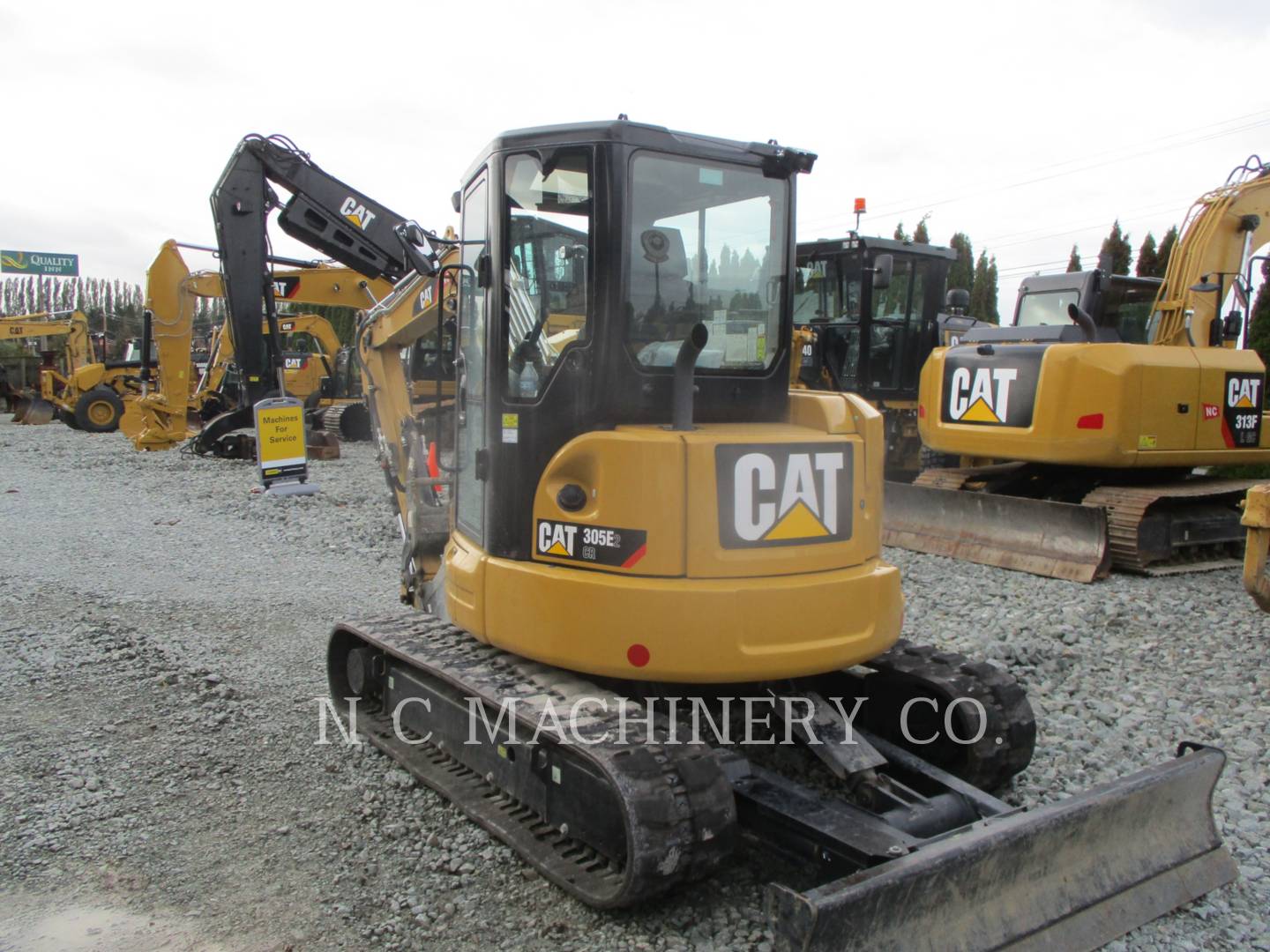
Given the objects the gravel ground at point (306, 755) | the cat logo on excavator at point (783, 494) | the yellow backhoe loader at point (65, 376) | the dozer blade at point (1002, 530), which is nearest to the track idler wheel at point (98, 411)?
the yellow backhoe loader at point (65, 376)

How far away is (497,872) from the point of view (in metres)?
3.27

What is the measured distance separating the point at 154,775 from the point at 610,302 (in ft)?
8.39

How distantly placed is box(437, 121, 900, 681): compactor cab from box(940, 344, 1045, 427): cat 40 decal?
4.79 meters

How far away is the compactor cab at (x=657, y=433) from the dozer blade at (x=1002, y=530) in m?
4.51

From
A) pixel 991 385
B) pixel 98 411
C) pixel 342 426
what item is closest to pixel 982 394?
pixel 991 385

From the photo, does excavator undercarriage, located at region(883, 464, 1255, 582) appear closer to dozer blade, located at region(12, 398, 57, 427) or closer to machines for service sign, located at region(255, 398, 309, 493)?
machines for service sign, located at region(255, 398, 309, 493)

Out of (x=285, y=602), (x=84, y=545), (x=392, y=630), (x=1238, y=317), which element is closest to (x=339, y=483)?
(x=84, y=545)

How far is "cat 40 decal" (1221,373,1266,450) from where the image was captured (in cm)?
777

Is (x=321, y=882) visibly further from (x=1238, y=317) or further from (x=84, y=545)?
(x=1238, y=317)

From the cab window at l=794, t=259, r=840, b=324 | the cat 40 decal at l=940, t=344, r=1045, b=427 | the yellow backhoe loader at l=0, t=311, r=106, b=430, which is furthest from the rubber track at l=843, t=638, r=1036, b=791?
the yellow backhoe loader at l=0, t=311, r=106, b=430

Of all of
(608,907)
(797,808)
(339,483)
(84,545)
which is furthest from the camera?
(339,483)

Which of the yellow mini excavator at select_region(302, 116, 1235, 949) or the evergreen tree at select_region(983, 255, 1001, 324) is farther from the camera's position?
the evergreen tree at select_region(983, 255, 1001, 324)

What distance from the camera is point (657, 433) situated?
3.16m

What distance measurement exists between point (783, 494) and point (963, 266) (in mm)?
17924
